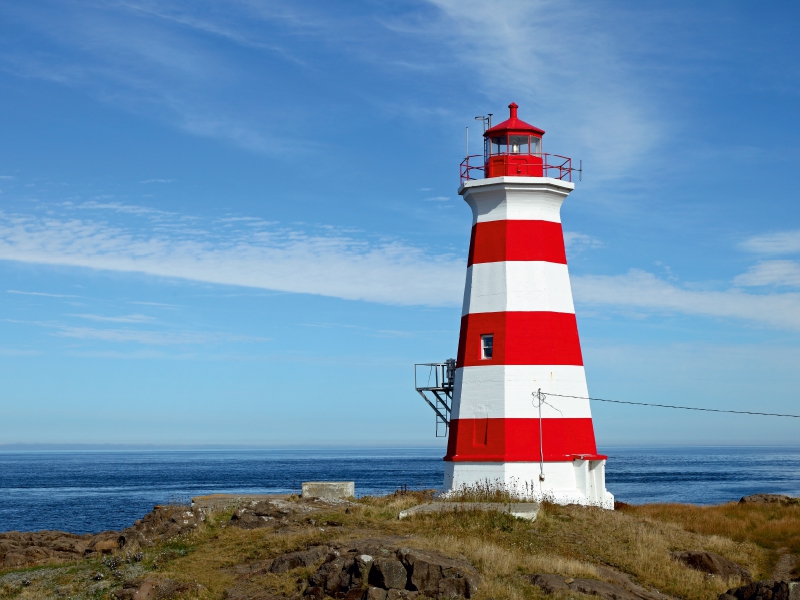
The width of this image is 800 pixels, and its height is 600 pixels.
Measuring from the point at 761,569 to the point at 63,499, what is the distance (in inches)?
1954

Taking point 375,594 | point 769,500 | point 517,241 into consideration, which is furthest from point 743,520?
point 375,594

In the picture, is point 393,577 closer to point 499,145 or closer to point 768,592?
point 768,592

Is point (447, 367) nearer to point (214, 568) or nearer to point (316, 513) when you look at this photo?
point (316, 513)

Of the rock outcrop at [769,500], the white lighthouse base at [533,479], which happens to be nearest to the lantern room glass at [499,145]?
the white lighthouse base at [533,479]

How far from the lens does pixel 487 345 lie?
20.9 m

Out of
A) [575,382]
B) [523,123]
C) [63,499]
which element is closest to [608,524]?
[575,382]

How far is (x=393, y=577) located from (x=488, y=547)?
2452mm

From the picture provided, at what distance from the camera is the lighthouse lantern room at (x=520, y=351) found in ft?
66.5

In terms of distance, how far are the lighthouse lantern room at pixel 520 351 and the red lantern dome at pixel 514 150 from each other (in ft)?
0.09

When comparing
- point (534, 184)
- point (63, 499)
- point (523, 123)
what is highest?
point (523, 123)

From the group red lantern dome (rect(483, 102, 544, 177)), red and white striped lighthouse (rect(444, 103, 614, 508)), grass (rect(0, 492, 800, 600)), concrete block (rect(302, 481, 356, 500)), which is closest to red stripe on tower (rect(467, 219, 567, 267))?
red and white striped lighthouse (rect(444, 103, 614, 508))

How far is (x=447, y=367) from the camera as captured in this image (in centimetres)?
2384

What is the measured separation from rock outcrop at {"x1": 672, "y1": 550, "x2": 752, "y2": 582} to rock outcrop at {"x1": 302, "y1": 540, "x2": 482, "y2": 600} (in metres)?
4.91

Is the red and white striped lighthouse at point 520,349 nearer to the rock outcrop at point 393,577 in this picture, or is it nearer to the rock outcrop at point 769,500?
the rock outcrop at point 393,577
